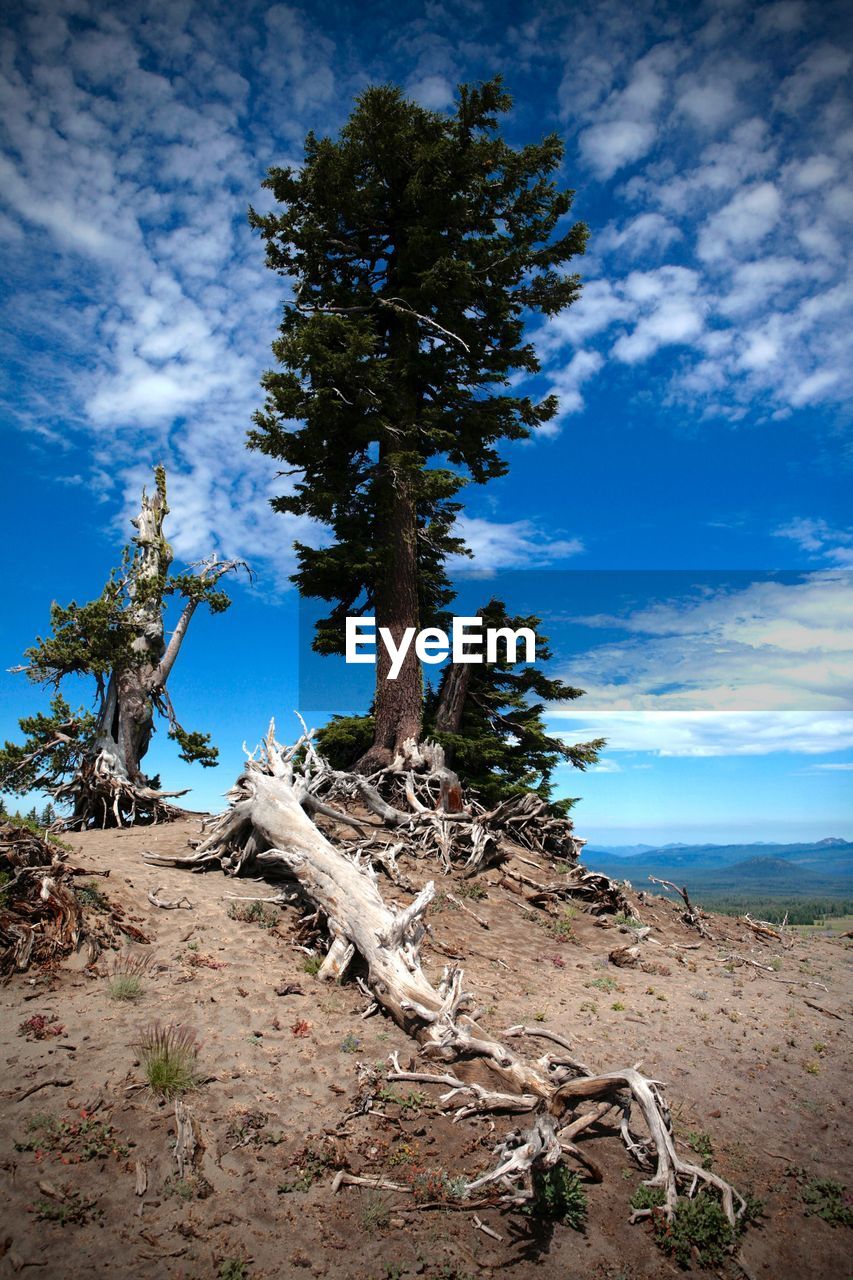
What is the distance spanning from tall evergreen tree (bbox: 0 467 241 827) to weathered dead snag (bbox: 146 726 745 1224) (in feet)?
28.5

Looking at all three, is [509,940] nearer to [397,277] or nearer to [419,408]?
[419,408]

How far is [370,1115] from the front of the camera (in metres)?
6.27

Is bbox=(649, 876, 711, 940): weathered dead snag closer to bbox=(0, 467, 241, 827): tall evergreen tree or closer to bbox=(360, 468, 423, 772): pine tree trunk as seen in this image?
bbox=(360, 468, 423, 772): pine tree trunk

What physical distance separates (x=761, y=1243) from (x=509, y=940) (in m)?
7.82

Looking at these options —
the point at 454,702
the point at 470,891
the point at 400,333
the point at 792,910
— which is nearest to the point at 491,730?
the point at 454,702

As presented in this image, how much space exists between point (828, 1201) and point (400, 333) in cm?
2180

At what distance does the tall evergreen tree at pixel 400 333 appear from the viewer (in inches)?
741

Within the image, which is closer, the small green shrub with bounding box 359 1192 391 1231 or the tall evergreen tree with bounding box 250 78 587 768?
the small green shrub with bounding box 359 1192 391 1231

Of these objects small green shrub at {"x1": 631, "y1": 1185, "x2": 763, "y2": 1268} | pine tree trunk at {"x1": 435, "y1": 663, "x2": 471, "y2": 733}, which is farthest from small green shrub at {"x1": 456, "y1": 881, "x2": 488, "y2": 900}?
small green shrub at {"x1": 631, "y1": 1185, "x2": 763, "y2": 1268}

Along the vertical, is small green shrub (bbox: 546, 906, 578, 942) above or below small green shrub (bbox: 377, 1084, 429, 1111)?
below

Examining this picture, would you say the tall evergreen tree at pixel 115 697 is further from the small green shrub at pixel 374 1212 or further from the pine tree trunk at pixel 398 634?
the small green shrub at pixel 374 1212

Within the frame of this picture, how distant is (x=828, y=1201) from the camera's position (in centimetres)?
576

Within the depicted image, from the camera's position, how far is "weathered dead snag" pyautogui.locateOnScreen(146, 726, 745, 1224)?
539 cm

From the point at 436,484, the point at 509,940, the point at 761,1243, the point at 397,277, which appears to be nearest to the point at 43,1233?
the point at 761,1243
